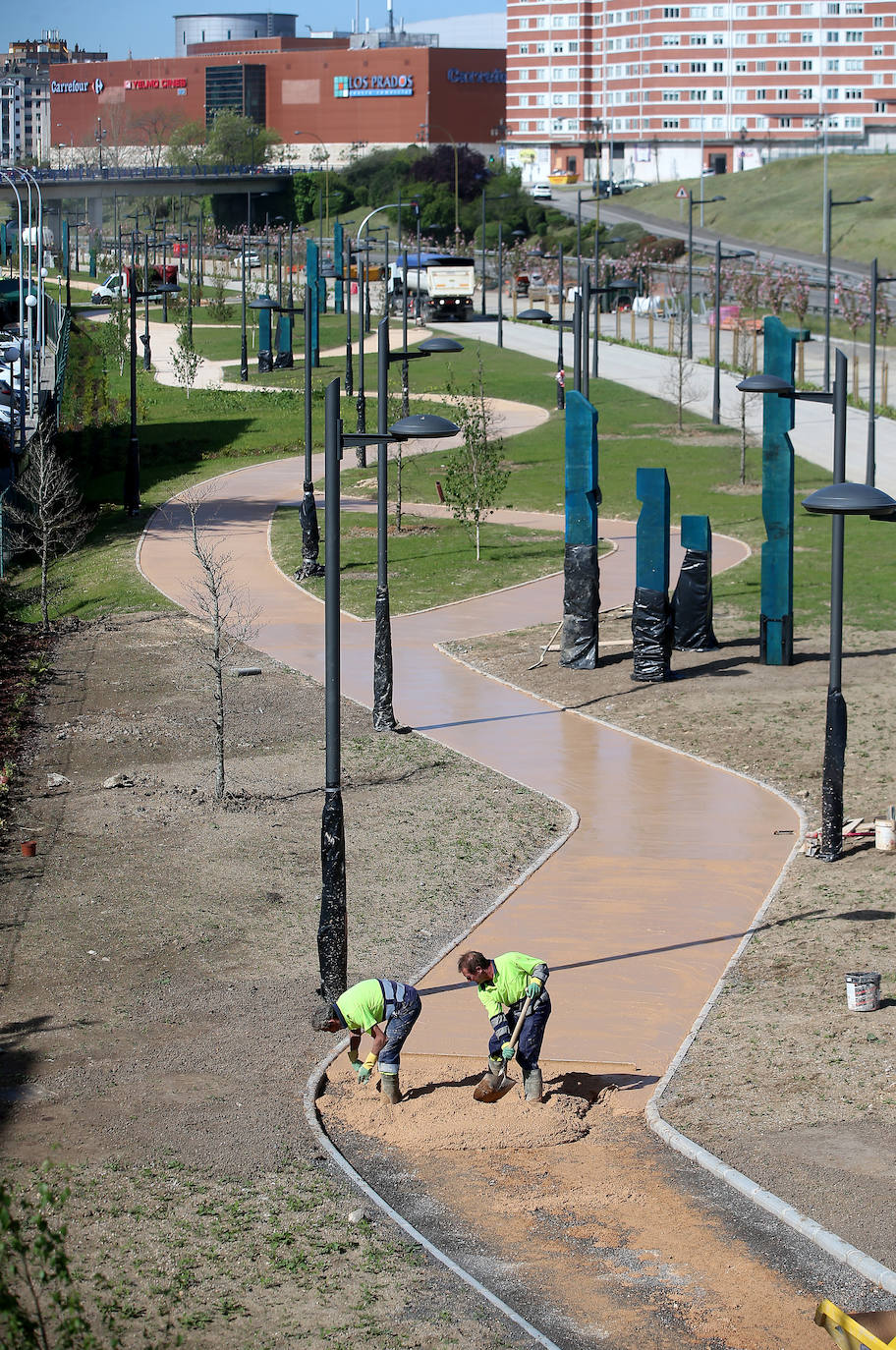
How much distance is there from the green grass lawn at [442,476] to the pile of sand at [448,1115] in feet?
62.6

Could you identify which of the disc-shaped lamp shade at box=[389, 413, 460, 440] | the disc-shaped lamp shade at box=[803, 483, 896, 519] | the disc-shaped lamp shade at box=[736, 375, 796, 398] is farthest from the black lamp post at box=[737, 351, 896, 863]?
the disc-shaped lamp shade at box=[389, 413, 460, 440]

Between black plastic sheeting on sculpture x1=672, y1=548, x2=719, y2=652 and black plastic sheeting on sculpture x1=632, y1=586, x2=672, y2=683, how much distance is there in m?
0.92

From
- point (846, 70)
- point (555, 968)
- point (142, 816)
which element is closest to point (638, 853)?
point (555, 968)

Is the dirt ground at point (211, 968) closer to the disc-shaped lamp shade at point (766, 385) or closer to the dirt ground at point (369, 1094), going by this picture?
the dirt ground at point (369, 1094)

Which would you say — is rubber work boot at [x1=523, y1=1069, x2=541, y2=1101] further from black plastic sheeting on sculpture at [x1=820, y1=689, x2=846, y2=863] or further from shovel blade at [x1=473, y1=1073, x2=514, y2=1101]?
black plastic sheeting on sculpture at [x1=820, y1=689, x2=846, y2=863]

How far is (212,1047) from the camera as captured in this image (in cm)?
1410

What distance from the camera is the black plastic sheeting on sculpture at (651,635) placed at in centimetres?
2698

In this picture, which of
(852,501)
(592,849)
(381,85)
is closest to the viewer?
(852,501)

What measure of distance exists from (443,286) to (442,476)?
3992 cm

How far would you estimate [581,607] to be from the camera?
28.0m

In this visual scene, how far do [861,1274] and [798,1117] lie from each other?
91.2 inches

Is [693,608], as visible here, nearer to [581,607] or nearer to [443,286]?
[581,607]

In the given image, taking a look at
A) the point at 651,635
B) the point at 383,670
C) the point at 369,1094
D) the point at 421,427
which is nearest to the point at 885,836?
the point at 421,427

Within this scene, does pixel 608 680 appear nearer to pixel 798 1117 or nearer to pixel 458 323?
pixel 798 1117
